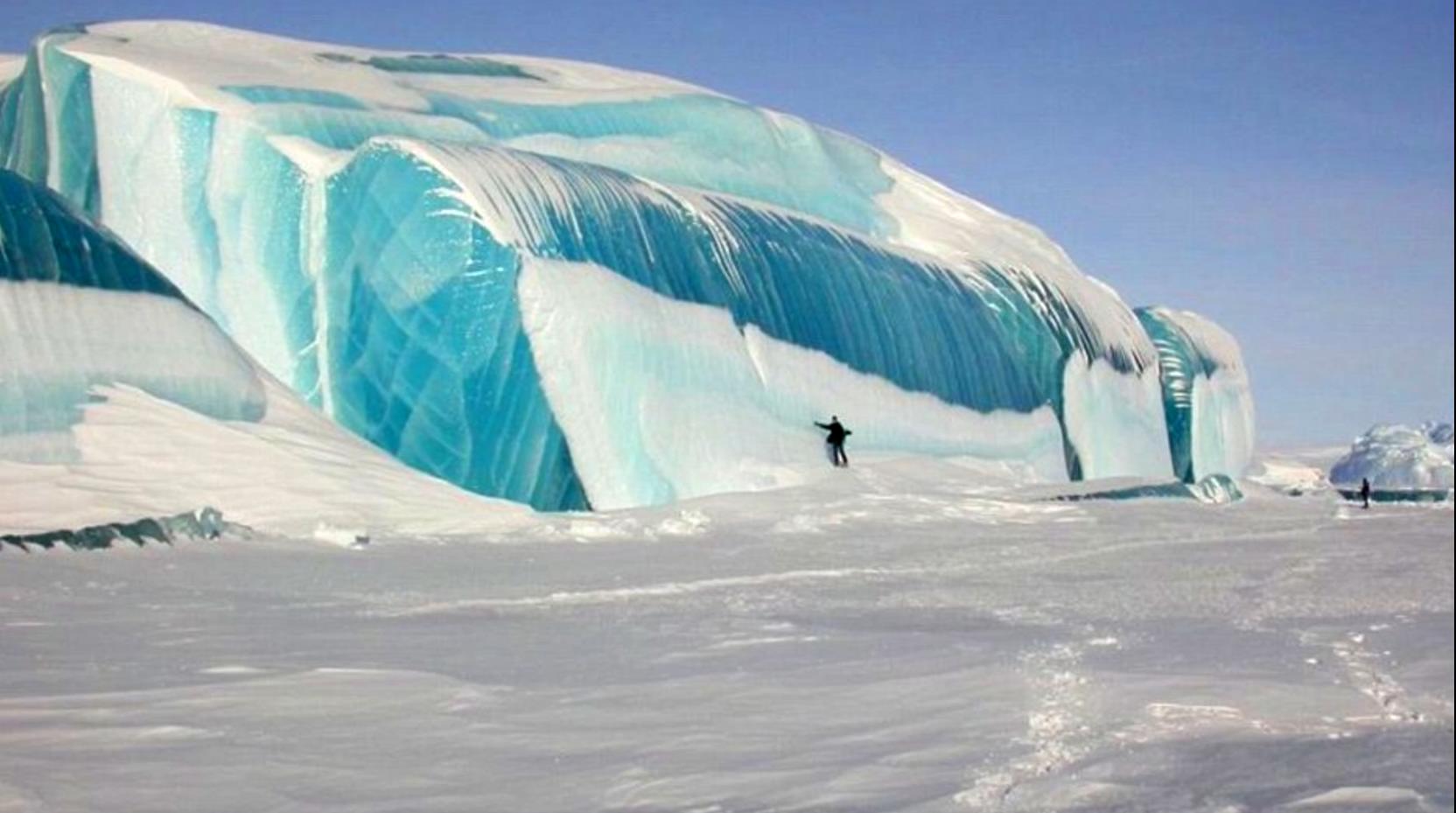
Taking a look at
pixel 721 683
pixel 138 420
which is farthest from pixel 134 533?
pixel 721 683

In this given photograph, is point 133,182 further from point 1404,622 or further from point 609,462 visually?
point 1404,622

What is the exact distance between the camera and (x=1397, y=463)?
4162 cm

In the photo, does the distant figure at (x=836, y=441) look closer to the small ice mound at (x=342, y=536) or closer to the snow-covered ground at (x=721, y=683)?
the small ice mound at (x=342, y=536)

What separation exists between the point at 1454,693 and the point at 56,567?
8.20m

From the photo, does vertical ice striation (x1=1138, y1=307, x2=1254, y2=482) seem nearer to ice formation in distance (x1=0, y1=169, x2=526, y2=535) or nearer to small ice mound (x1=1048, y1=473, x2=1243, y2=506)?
small ice mound (x1=1048, y1=473, x2=1243, y2=506)

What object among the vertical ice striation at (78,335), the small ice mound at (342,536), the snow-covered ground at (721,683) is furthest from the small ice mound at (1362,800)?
the vertical ice striation at (78,335)

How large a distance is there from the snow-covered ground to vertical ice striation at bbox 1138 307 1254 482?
2010cm

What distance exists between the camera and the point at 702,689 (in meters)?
5.71

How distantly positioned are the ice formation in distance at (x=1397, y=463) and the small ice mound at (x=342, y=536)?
32165 millimetres

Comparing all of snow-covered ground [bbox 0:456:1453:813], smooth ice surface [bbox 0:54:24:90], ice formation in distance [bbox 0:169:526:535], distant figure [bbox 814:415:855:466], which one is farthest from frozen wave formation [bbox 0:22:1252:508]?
snow-covered ground [bbox 0:456:1453:813]

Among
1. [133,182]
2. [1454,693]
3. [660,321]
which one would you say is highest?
[133,182]

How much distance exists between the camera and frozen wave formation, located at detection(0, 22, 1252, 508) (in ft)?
57.0

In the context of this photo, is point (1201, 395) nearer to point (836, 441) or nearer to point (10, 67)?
point (836, 441)

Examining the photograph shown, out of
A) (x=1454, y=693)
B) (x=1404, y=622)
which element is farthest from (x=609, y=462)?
(x=1454, y=693)
